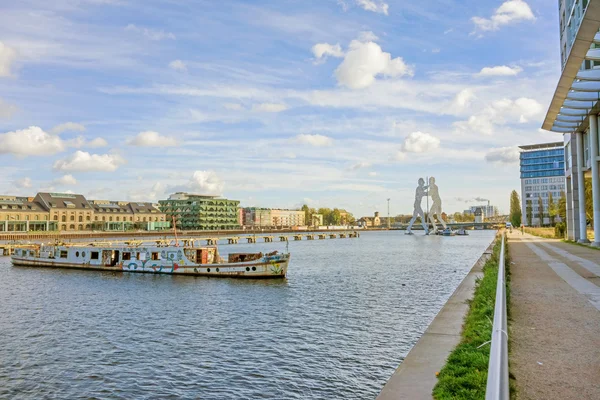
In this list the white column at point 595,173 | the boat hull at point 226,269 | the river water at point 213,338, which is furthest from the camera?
the boat hull at point 226,269

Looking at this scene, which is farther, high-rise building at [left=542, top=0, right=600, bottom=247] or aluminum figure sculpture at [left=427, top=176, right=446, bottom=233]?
aluminum figure sculpture at [left=427, top=176, right=446, bottom=233]

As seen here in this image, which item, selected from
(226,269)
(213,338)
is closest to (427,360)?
(213,338)

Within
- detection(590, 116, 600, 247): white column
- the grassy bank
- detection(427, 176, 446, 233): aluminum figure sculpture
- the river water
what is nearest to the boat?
the river water

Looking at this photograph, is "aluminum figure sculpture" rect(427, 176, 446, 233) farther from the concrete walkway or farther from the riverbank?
the riverbank

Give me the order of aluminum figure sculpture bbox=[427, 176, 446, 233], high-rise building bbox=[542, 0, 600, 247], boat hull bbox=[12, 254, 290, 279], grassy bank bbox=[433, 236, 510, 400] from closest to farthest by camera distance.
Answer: grassy bank bbox=[433, 236, 510, 400]
high-rise building bbox=[542, 0, 600, 247]
boat hull bbox=[12, 254, 290, 279]
aluminum figure sculpture bbox=[427, 176, 446, 233]

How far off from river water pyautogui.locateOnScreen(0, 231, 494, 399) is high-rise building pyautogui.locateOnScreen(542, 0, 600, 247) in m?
18.5

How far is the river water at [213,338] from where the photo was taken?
1669 cm

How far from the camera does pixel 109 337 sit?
23688 millimetres

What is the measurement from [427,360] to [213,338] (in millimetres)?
13404

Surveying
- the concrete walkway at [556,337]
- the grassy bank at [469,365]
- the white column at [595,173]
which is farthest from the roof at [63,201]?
the grassy bank at [469,365]

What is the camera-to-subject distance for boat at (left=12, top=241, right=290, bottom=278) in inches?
1874

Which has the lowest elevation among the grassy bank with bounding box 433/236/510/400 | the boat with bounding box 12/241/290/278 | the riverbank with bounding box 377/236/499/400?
the boat with bounding box 12/241/290/278

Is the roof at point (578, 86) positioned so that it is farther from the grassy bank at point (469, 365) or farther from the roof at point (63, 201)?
the roof at point (63, 201)

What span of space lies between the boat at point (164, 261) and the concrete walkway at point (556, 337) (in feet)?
88.3
